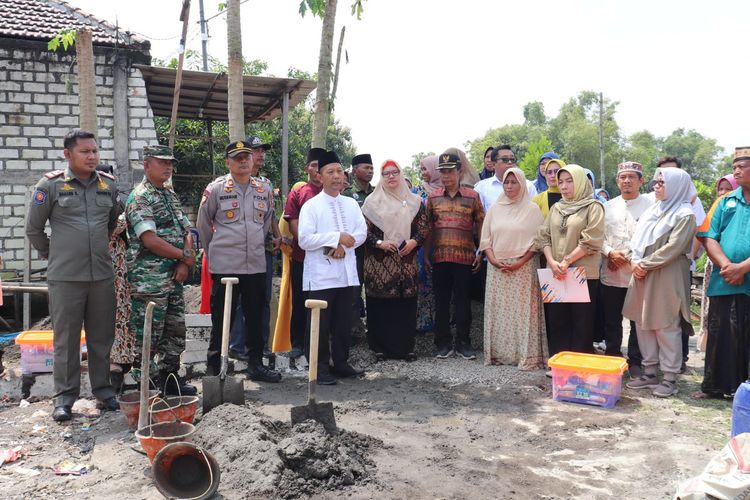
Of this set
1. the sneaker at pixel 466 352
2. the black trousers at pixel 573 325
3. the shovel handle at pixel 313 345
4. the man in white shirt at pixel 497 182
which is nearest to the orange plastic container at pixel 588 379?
the black trousers at pixel 573 325

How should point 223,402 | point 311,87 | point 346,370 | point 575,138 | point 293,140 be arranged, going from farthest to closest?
1. point 575,138
2. point 293,140
3. point 311,87
4. point 346,370
5. point 223,402

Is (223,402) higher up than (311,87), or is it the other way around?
(311,87)

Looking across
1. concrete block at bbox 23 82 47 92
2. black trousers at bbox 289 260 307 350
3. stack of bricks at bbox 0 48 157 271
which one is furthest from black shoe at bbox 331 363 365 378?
concrete block at bbox 23 82 47 92

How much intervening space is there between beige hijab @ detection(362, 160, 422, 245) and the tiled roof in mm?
5872

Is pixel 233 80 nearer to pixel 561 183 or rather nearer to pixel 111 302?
pixel 111 302

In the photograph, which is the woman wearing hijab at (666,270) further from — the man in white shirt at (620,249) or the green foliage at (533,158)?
the green foliage at (533,158)

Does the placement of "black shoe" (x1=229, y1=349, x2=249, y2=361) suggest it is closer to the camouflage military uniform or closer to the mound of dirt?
the camouflage military uniform

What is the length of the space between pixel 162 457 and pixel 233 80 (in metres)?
4.84

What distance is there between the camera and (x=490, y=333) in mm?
5738

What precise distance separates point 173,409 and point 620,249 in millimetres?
3871

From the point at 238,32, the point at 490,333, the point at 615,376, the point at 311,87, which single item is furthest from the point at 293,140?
the point at 615,376

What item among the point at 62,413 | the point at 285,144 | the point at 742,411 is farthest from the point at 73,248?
the point at 285,144

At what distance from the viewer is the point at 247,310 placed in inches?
199

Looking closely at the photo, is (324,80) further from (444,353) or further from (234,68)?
(444,353)
